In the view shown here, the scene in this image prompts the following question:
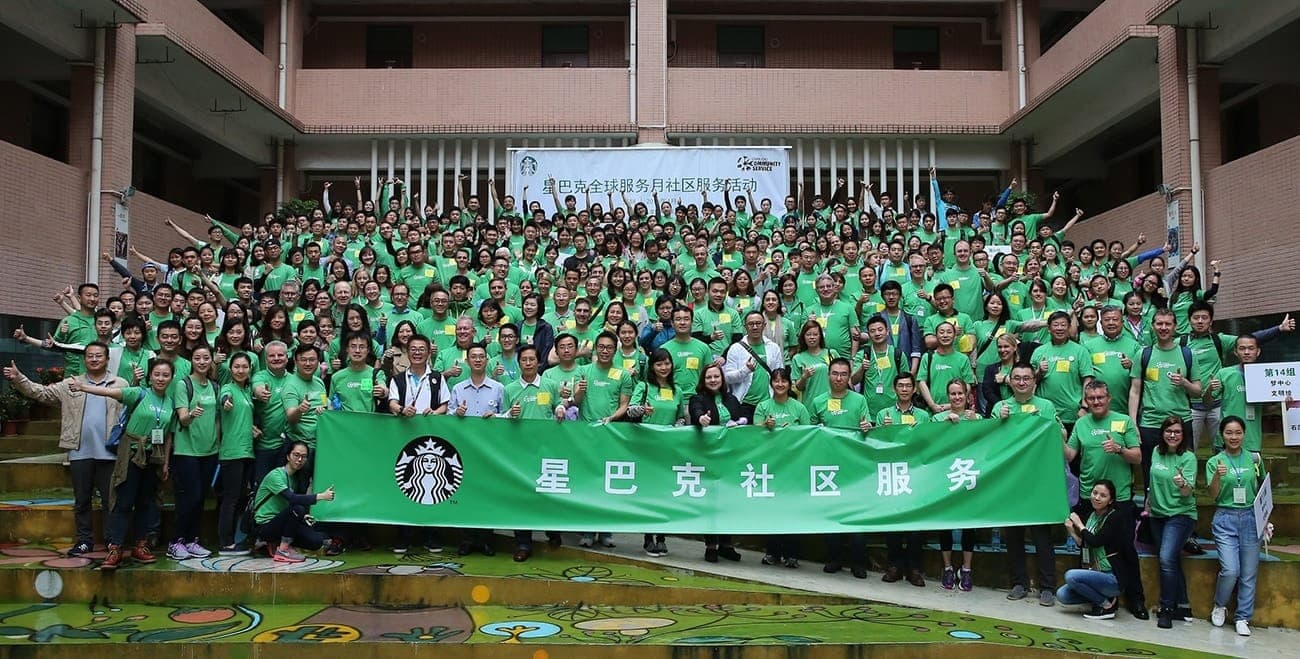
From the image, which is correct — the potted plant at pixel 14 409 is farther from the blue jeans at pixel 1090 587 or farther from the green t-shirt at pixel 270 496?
the blue jeans at pixel 1090 587

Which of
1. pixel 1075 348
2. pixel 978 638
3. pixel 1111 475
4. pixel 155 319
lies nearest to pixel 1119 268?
pixel 1075 348

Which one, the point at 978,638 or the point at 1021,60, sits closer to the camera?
the point at 978,638

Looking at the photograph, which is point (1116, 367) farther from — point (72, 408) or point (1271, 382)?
point (72, 408)

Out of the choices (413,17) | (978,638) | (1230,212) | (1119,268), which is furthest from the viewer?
(413,17)

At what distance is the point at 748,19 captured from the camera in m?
19.9

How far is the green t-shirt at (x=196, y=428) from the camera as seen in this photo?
22.4 ft

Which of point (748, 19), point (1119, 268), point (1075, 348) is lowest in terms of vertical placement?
point (1075, 348)

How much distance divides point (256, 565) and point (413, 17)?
1560 centimetres

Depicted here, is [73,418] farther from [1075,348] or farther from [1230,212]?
[1230,212]

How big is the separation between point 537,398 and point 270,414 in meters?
2.00

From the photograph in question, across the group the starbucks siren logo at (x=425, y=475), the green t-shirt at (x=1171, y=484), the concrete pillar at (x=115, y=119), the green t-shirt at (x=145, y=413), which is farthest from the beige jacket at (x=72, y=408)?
the green t-shirt at (x=1171, y=484)

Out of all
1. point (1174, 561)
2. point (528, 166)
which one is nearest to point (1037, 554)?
point (1174, 561)

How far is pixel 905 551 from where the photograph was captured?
23.2 feet

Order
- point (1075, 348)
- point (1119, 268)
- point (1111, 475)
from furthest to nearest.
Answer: point (1119, 268), point (1075, 348), point (1111, 475)
